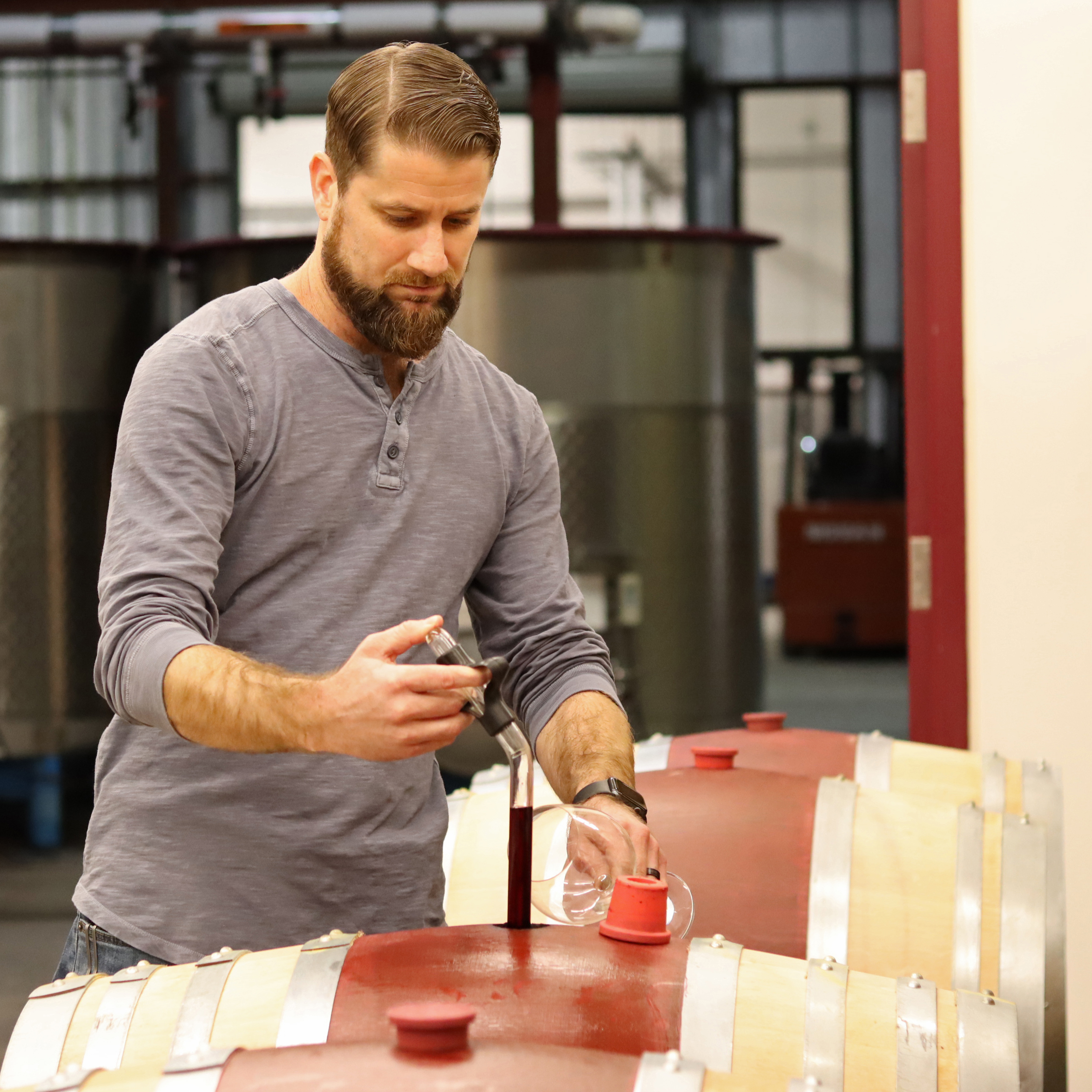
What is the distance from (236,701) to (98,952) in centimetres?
45

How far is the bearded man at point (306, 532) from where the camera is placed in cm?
151

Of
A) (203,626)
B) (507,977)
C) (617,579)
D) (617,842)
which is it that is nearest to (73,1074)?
(507,977)

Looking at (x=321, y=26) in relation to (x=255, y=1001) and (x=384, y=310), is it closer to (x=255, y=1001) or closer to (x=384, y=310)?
(x=384, y=310)

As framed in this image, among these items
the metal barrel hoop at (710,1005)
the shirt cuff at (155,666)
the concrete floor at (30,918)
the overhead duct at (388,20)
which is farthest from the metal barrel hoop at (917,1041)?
the overhead duct at (388,20)

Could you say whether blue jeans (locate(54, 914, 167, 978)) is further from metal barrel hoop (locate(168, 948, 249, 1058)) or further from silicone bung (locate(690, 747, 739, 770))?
silicone bung (locate(690, 747, 739, 770))

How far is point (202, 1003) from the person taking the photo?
1.34 m

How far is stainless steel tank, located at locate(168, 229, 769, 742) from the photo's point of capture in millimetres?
5664

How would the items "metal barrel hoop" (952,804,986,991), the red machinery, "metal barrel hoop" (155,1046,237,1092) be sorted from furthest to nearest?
the red machinery
"metal barrel hoop" (952,804,986,991)
"metal barrel hoop" (155,1046,237,1092)

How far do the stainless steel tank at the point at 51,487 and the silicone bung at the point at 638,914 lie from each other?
4539mm

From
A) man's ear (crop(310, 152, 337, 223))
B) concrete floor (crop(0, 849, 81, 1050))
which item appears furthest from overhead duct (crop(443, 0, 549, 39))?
man's ear (crop(310, 152, 337, 223))

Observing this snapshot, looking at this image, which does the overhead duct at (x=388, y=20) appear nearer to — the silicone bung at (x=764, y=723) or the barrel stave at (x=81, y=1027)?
the silicone bung at (x=764, y=723)

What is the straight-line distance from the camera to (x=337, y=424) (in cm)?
162

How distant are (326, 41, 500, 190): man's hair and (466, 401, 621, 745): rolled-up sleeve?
1.32ft

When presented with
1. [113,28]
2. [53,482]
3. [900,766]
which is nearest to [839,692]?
[53,482]
